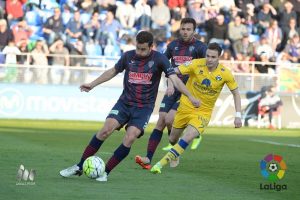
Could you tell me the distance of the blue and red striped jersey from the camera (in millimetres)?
12234

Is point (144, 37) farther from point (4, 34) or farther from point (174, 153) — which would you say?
point (4, 34)

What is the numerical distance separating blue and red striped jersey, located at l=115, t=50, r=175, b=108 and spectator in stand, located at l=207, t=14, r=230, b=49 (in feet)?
61.7

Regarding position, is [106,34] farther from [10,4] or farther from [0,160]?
[0,160]

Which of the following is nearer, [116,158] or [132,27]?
[116,158]

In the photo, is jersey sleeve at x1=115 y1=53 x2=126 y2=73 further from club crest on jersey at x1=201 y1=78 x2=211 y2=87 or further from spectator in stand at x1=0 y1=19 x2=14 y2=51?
spectator in stand at x1=0 y1=19 x2=14 y2=51

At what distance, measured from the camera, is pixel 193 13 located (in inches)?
1232

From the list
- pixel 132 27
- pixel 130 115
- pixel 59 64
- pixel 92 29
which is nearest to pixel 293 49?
pixel 132 27

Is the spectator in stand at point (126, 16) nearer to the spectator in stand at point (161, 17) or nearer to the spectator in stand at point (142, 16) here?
the spectator in stand at point (142, 16)

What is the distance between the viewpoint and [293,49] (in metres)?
31.9

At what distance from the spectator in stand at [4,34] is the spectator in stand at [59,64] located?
52.4 inches

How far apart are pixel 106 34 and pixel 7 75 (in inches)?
143

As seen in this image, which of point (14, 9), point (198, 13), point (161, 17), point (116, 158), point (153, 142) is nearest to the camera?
point (116, 158)

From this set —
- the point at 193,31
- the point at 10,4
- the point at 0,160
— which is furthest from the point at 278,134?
the point at 0,160

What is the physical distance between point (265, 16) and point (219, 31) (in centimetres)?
253
